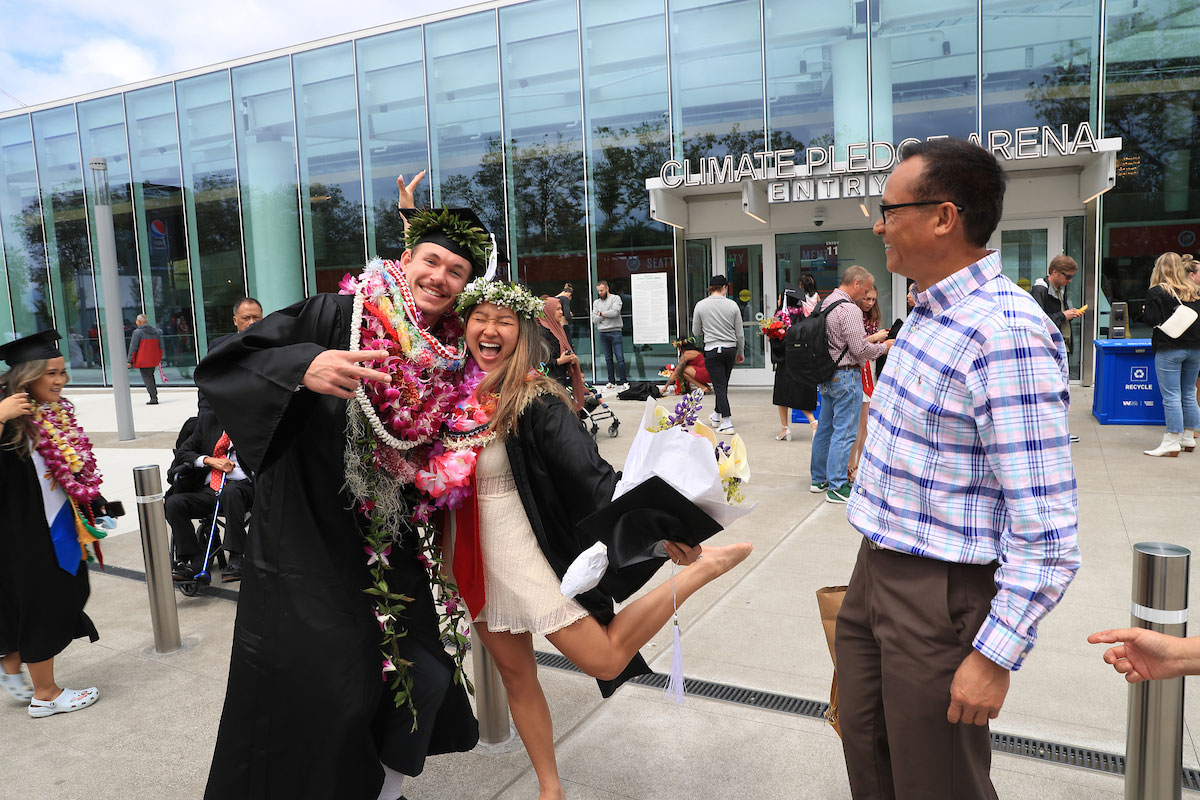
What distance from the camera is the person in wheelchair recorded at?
5320mm

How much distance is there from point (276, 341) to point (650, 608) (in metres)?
1.49

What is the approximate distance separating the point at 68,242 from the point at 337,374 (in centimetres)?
2405

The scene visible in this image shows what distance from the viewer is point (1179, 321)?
7637 mm

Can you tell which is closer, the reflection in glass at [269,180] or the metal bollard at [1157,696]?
the metal bollard at [1157,696]

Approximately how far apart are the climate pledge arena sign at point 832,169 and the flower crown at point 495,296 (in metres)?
10.4

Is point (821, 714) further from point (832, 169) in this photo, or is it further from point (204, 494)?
point (832, 169)

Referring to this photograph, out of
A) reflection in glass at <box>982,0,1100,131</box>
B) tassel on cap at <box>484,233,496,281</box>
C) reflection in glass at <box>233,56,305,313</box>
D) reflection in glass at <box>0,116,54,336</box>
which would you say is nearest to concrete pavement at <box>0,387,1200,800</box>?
tassel on cap at <box>484,233,496,281</box>

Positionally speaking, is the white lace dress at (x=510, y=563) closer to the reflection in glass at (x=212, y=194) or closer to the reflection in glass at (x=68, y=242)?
the reflection in glass at (x=212, y=194)

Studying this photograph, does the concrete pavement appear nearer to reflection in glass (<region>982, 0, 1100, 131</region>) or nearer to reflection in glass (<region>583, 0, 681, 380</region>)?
reflection in glass (<region>982, 0, 1100, 131</region>)

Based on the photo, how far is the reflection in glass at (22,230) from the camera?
2186cm

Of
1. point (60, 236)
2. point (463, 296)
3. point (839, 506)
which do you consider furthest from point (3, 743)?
point (60, 236)

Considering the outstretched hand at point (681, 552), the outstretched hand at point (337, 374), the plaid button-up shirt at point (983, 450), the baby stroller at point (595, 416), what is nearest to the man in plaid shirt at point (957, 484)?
the plaid button-up shirt at point (983, 450)

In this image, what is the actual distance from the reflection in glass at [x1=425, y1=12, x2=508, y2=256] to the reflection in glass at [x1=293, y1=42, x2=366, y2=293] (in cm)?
213

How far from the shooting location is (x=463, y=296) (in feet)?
8.99
